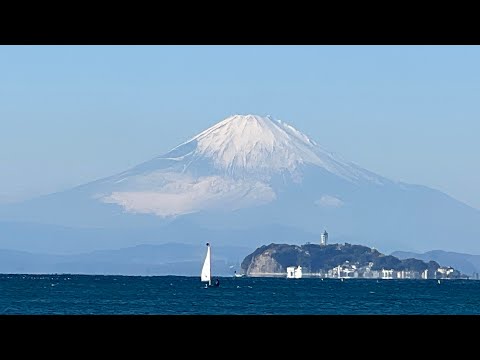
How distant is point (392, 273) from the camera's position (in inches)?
5866

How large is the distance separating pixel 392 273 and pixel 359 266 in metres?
5.42
